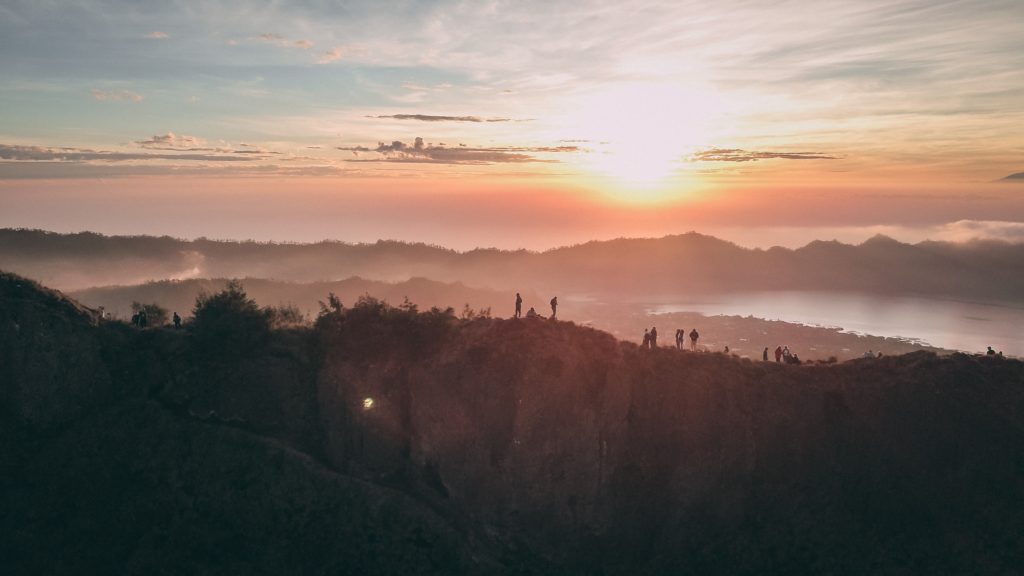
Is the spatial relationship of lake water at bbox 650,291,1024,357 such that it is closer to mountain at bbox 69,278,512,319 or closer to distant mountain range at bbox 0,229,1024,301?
distant mountain range at bbox 0,229,1024,301

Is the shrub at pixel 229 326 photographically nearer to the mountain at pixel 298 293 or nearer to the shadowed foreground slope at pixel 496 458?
the shadowed foreground slope at pixel 496 458

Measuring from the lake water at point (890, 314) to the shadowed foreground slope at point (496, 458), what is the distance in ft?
326

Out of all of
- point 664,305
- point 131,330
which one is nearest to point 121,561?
point 131,330

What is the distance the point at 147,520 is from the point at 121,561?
1.96 meters

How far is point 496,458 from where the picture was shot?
1266 inches

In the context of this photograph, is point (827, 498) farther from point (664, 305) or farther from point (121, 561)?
point (664, 305)

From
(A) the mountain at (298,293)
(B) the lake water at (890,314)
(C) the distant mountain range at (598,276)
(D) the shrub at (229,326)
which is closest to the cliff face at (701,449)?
(D) the shrub at (229,326)

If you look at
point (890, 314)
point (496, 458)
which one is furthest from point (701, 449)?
point (890, 314)

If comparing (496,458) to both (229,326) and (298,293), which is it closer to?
(229,326)

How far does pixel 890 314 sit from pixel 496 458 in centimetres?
15197

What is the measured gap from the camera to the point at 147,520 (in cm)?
3064

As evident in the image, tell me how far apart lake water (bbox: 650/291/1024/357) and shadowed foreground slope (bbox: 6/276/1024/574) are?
99342 mm

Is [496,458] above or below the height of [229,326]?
below

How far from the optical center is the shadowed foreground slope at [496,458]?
29.9 m
